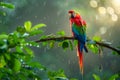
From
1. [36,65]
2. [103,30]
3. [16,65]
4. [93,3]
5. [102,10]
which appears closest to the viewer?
[16,65]

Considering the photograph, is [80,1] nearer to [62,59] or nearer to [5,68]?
[62,59]

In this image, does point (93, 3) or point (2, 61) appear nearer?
point (2, 61)

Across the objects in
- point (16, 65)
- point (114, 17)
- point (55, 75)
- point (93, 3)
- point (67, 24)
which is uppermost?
point (93, 3)

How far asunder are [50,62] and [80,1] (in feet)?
7.81

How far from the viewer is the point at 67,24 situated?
14516 mm

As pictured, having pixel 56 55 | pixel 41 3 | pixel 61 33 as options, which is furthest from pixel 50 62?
pixel 61 33

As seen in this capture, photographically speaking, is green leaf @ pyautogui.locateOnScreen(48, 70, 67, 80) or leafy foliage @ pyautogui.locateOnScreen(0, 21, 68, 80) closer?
leafy foliage @ pyautogui.locateOnScreen(0, 21, 68, 80)

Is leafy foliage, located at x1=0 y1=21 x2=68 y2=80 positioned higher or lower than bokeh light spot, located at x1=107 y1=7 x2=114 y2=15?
lower

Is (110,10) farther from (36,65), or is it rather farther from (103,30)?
(36,65)

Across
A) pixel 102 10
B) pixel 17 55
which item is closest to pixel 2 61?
pixel 17 55

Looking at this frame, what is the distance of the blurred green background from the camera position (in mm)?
12812

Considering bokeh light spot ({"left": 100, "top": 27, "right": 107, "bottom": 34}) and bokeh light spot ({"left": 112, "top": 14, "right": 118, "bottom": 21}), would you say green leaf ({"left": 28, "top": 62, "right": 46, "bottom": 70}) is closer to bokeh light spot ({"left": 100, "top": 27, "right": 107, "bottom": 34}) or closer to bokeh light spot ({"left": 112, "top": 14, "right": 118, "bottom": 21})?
bokeh light spot ({"left": 112, "top": 14, "right": 118, "bottom": 21})

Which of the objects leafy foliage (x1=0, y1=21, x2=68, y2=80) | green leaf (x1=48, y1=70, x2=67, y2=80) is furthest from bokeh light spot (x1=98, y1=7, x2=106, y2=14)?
leafy foliage (x1=0, y1=21, x2=68, y2=80)

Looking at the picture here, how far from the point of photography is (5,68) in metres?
1.90
